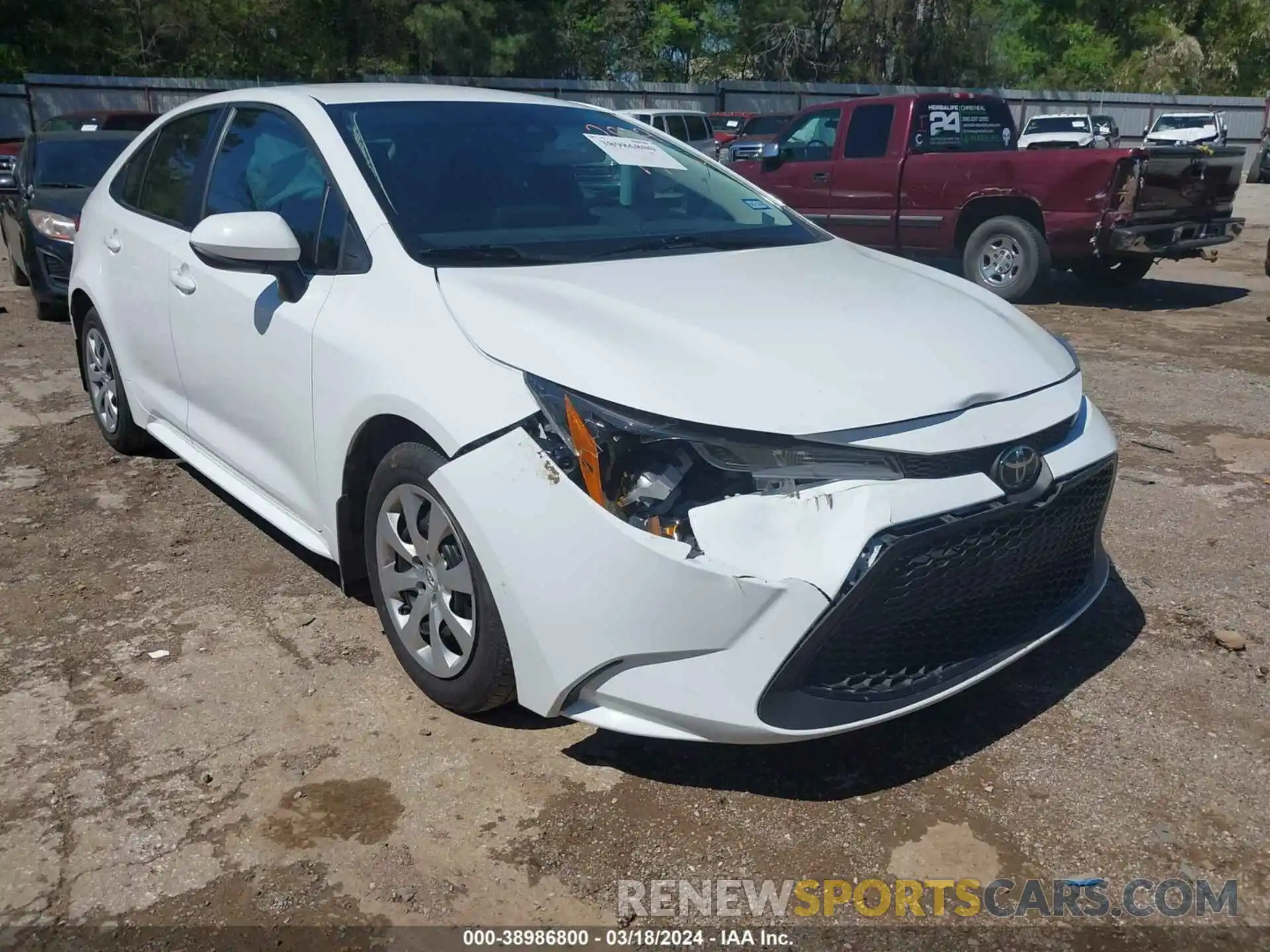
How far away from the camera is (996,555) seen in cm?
268

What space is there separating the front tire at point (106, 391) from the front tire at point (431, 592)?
2.37 meters

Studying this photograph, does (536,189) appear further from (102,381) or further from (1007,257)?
(1007,257)

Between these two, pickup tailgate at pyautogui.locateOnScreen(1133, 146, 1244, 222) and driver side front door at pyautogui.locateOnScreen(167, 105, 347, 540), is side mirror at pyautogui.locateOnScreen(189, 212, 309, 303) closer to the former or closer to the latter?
driver side front door at pyautogui.locateOnScreen(167, 105, 347, 540)

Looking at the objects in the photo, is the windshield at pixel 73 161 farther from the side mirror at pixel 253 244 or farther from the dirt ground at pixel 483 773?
the side mirror at pixel 253 244

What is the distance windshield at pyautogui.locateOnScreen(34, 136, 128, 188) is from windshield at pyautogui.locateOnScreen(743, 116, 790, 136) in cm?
1563

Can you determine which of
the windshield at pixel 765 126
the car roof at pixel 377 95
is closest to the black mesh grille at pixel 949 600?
the car roof at pixel 377 95

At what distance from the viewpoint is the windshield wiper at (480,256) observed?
313cm

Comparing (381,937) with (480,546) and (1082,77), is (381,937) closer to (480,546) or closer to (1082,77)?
(480,546)

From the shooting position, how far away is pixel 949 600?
264 centimetres

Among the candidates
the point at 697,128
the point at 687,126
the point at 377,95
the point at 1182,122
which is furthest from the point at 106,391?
the point at 1182,122

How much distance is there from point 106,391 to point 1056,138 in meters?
22.8

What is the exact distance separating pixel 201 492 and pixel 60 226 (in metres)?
A: 4.67

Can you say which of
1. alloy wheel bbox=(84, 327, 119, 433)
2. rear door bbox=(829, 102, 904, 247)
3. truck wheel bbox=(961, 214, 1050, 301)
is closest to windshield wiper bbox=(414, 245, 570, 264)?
alloy wheel bbox=(84, 327, 119, 433)

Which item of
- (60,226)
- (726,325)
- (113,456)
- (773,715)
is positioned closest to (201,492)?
(113,456)
